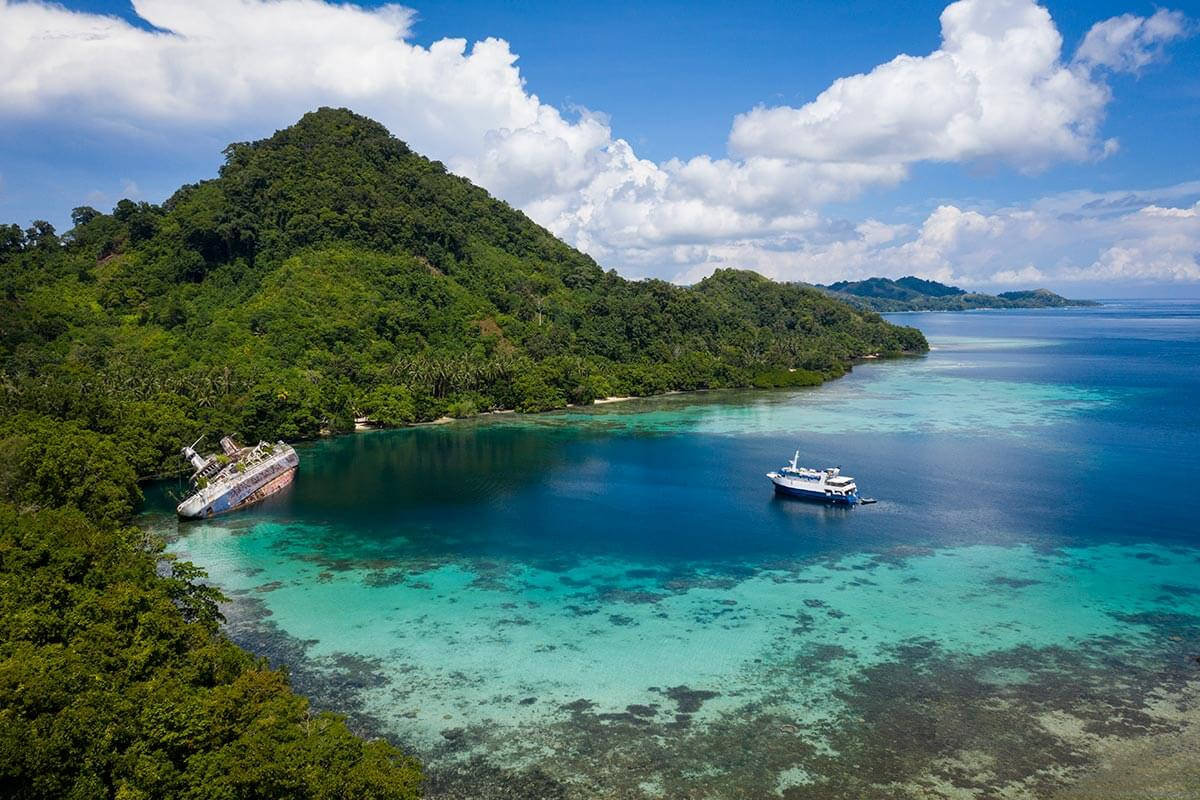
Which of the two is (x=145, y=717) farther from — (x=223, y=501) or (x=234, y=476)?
(x=234, y=476)

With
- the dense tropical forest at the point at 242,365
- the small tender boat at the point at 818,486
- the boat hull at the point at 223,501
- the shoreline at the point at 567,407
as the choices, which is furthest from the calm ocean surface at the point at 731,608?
the shoreline at the point at 567,407

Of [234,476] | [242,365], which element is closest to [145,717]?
[234,476]

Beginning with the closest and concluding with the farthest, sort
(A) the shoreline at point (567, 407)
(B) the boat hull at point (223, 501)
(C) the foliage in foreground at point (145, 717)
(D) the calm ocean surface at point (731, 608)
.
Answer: (C) the foliage in foreground at point (145, 717)
(D) the calm ocean surface at point (731, 608)
(B) the boat hull at point (223, 501)
(A) the shoreline at point (567, 407)

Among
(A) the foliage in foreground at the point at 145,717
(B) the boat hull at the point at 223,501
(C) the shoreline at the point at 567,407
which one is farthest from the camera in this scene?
(C) the shoreline at the point at 567,407

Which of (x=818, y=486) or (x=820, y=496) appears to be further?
(x=820, y=496)

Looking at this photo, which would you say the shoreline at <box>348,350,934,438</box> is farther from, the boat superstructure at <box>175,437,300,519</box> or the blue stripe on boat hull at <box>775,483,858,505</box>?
the blue stripe on boat hull at <box>775,483,858,505</box>

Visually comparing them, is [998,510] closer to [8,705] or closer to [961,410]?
[961,410]

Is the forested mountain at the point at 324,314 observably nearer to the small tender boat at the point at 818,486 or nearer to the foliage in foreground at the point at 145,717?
the foliage in foreground at the point at 145,717
